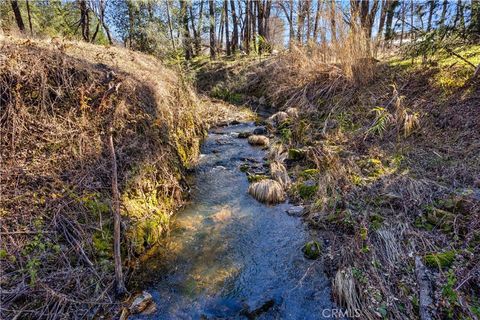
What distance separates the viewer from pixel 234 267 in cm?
308

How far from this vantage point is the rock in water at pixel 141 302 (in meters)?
2.47

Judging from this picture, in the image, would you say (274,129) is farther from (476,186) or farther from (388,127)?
(476,186)

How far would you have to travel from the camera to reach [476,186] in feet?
10.6

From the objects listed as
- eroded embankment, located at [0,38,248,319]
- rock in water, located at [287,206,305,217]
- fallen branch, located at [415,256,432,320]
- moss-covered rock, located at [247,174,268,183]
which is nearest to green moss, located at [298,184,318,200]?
rock in water, located at [287,206,305,217]

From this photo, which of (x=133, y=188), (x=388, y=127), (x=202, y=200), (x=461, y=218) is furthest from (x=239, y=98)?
(x=461, y=218)

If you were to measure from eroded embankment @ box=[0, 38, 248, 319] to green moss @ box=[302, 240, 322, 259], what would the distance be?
1865 millimetres

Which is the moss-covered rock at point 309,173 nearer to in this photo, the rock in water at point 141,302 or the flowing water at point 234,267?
the flowing water at point 234,267

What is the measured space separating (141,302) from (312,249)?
1940mm

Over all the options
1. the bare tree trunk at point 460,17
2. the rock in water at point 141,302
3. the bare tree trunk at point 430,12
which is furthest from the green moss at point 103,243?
the bare tree trunk at point 460,17

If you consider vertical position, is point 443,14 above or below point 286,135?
above

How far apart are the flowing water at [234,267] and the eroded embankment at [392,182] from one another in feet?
1.18

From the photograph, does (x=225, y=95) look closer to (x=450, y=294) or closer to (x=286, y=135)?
(x=286, y=135)

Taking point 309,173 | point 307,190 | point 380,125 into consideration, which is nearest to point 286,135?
point 309,173

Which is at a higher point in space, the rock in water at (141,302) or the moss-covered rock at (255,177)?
the moss-covered rock at (255,177)
